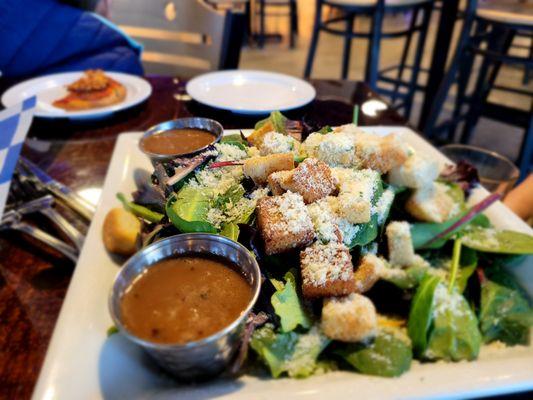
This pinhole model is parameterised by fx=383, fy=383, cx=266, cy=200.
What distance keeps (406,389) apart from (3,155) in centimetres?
133

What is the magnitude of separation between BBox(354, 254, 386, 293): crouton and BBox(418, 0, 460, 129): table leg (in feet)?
12.9

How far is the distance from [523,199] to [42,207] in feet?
6.05

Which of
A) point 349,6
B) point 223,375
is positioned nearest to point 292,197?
point 223,375

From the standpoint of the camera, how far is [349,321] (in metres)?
0.91

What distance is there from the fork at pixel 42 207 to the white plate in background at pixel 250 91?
0.94m

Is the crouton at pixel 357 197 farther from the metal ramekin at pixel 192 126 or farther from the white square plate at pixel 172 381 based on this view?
the metal ramekin at pixel 192 126

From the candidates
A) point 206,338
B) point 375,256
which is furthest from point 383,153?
point 206,338

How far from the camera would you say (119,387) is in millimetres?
871

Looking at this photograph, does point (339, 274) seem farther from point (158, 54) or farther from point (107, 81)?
point (158, 54)

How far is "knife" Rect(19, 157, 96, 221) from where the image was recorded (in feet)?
4.58

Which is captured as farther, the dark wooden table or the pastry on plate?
the pastry on plate

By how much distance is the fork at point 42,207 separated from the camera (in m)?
1.30

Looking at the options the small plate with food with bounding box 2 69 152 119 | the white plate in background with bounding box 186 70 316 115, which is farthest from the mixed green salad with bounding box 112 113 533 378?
the small plate with food with bounding box 2 69 152 119

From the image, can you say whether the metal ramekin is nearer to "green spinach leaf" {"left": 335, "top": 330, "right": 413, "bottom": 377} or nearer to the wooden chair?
"green spinach leaf" {"left": 335, "top": 330, "right": 413, "bottom": 377}
